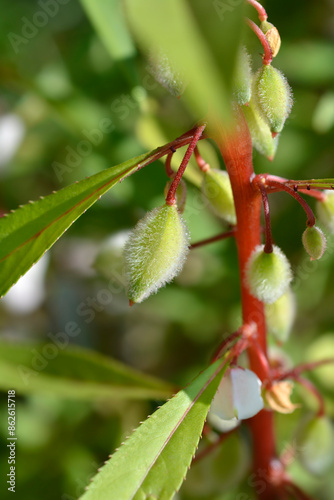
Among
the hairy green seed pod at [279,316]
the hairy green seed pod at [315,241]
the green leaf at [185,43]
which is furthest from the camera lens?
the hairy green seed pod at [279,316]

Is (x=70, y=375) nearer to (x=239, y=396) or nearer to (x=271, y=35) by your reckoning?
(x=239, y=396)

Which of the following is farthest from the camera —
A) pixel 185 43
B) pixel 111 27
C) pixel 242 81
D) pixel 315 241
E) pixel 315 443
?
pixel 111 27

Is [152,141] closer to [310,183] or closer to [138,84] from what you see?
[138,84]

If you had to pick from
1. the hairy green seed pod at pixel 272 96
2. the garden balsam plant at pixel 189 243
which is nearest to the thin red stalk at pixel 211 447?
the garden balsam plant at pixel 189 243

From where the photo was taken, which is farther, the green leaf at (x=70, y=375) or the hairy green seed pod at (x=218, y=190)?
the green leaf at (x=70, y=375)

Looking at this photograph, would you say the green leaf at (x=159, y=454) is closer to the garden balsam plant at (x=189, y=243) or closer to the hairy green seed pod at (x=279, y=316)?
the garden balsam plant at (x=189, y=243)

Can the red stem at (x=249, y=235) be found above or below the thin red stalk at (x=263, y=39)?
below

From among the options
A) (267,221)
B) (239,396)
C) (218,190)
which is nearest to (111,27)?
(218,190)
